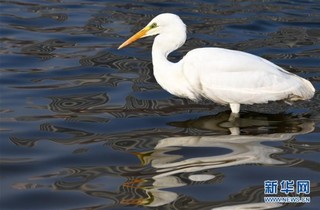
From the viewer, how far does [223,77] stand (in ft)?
32.2

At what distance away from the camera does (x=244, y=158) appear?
857 centimetres

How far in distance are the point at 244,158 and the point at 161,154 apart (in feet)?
2.86

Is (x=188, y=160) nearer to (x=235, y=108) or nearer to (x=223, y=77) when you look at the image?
(x=223, y=77)

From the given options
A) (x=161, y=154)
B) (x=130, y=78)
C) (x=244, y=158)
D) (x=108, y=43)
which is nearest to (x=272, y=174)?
(x=244, y=158)

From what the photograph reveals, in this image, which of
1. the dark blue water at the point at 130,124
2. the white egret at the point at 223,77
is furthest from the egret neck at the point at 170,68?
the dark blue water at the point at 130,124

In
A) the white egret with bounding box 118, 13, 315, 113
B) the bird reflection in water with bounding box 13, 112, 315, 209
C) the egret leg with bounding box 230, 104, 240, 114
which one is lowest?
the bird reflection in water with bounding box 13, 112, 315, 209

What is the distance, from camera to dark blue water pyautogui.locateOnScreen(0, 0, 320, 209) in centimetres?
771

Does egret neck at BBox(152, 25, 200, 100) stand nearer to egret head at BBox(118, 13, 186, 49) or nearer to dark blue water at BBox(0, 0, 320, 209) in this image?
egret head at BBox(118, 13, 186, 49)

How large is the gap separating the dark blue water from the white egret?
32 centimetres

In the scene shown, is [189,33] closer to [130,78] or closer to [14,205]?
[130,78]

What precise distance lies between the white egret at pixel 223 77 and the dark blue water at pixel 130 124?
32 centimetres

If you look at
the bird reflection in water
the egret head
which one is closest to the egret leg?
the bird reflection in water

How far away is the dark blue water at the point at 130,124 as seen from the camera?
25.3ft

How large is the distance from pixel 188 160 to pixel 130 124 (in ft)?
4.84
